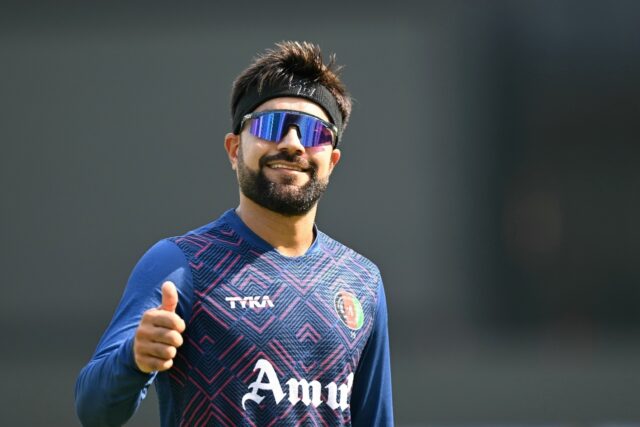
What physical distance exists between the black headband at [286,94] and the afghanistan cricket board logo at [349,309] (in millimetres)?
459

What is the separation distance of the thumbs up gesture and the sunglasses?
636 mm

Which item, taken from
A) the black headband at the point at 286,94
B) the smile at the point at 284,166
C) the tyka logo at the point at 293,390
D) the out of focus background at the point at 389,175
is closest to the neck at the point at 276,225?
the smile at the point at 284,166

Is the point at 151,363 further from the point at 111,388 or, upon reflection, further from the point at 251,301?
the point at 251,301

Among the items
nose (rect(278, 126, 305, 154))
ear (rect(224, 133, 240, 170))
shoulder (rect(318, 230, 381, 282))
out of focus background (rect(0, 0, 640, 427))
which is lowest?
out of focus background (rect(0, 0, 640, 427))

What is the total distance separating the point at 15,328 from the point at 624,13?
16.8 ft

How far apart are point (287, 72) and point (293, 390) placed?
853 mm

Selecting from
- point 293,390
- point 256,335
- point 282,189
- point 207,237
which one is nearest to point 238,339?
point 256,335

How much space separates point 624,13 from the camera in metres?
8.12

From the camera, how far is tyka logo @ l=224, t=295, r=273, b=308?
264cm

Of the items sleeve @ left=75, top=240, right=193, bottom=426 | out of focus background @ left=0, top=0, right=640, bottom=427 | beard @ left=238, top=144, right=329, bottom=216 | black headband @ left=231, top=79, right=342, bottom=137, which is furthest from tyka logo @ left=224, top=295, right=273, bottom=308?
out of focus background @ left=0, top=0, right=640, bottom=427

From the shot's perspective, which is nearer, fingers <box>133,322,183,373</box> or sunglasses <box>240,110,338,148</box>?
fingers <box>133,322,183,373</box>

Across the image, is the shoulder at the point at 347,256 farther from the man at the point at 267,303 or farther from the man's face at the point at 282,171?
the man's face at the point at 282,171

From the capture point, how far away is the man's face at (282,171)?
276 cm

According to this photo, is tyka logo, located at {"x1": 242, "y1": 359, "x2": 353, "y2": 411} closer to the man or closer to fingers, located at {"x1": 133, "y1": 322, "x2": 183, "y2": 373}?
the man
